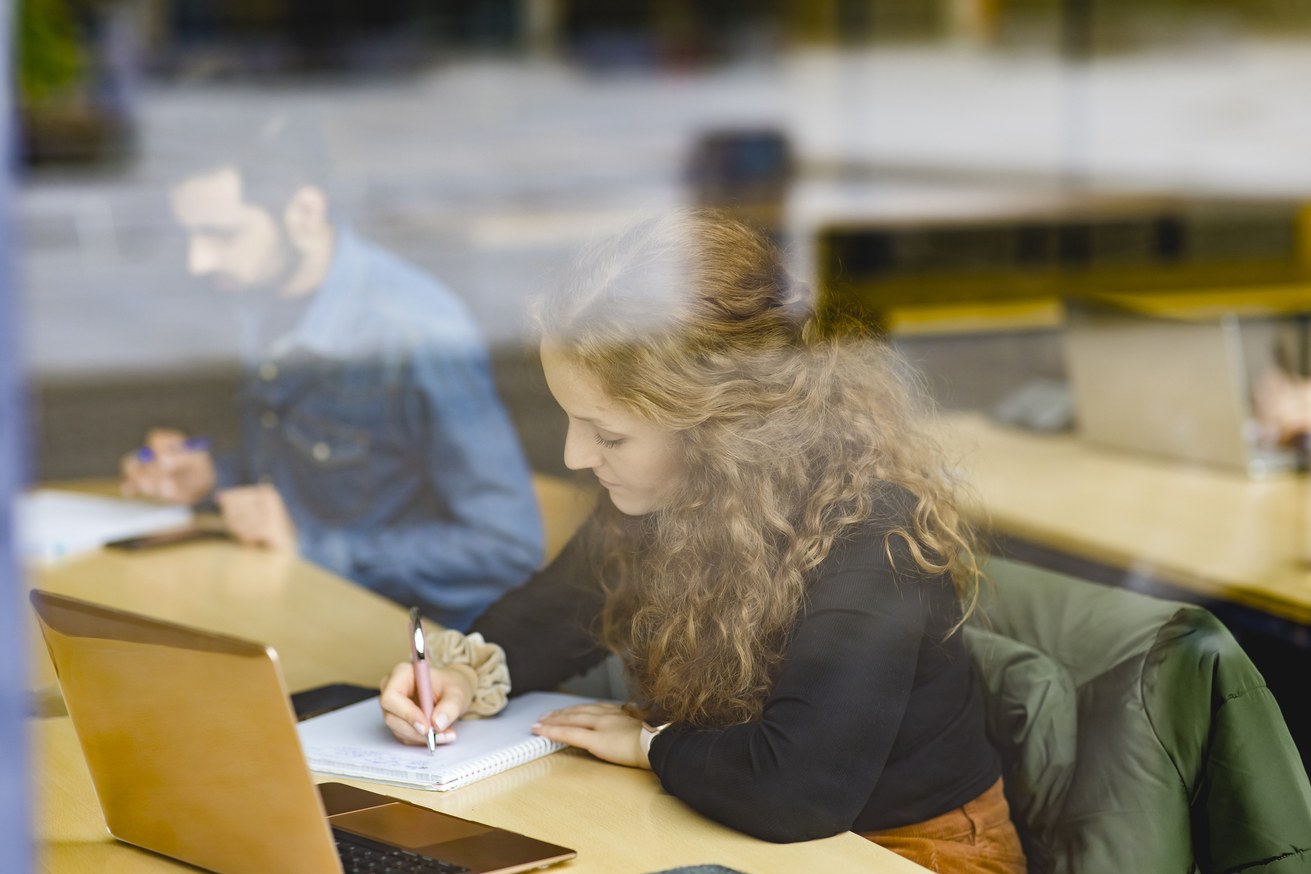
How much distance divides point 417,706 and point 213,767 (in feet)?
1.14

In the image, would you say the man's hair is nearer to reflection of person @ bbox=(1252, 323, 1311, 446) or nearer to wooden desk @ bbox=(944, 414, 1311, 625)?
wooden desk @ bbox=(944, 414, 1311, 625)

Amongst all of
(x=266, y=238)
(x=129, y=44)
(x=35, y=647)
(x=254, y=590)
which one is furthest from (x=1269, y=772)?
(x=129, y=44)

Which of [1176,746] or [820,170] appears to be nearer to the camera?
[1176,746]

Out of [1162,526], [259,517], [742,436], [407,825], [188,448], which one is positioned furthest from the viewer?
[188,448]

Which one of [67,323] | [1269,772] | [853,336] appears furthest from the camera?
[67,323]

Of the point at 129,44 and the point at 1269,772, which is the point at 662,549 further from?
the point at 129,44

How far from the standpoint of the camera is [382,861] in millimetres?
1203

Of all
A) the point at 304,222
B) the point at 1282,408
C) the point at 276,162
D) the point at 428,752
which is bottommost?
the point at 428,752

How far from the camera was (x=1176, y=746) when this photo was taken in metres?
1.40

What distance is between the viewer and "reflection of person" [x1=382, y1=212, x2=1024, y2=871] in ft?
4.29

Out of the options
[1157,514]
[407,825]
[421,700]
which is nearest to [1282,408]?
[1157,514]

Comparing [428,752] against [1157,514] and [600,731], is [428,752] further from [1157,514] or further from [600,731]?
[1157,514]

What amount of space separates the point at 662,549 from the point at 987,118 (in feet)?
32.4

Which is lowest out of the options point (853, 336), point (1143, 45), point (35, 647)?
point (35, 647)
